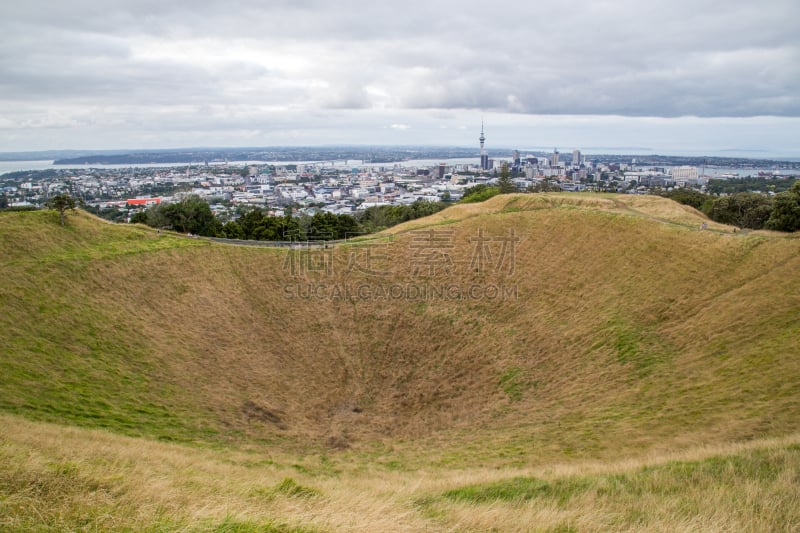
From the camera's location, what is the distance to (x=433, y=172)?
179 metres

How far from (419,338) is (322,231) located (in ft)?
83.5

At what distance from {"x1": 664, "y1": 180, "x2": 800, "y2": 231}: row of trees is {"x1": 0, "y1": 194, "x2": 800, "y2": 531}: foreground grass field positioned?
10640 millimetres

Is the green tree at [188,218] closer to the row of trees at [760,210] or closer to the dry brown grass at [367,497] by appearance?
the dry brown grass at [367,497]

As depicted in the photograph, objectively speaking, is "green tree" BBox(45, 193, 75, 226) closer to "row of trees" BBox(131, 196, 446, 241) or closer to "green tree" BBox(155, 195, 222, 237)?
"row of trees" BBox(131, 196, 446, 241)

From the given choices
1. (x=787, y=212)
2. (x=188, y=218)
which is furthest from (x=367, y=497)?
(x=188, y=218)

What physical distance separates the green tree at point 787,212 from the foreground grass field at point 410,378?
10424 millimetres

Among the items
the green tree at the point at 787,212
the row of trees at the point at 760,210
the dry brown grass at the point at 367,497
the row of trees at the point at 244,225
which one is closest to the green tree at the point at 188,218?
the row of trees at the point at 244,225

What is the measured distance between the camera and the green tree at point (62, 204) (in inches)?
1064

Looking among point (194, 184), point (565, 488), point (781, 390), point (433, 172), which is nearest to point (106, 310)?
point (565, 488)

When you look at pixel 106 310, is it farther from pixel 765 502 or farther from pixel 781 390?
pixel 781 390

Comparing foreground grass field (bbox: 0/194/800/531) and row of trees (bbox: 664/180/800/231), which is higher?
row of trees (bbox: 664/180/800/231)

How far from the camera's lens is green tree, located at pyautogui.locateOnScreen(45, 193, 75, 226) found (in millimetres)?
27031

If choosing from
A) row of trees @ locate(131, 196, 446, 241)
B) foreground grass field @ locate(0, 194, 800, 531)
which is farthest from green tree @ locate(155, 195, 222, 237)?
foreground grass field @ locate(0, 194, 800, 531)

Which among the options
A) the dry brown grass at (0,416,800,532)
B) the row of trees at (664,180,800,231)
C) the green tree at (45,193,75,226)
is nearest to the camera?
the dry brown grass at (0,416,800,532)
